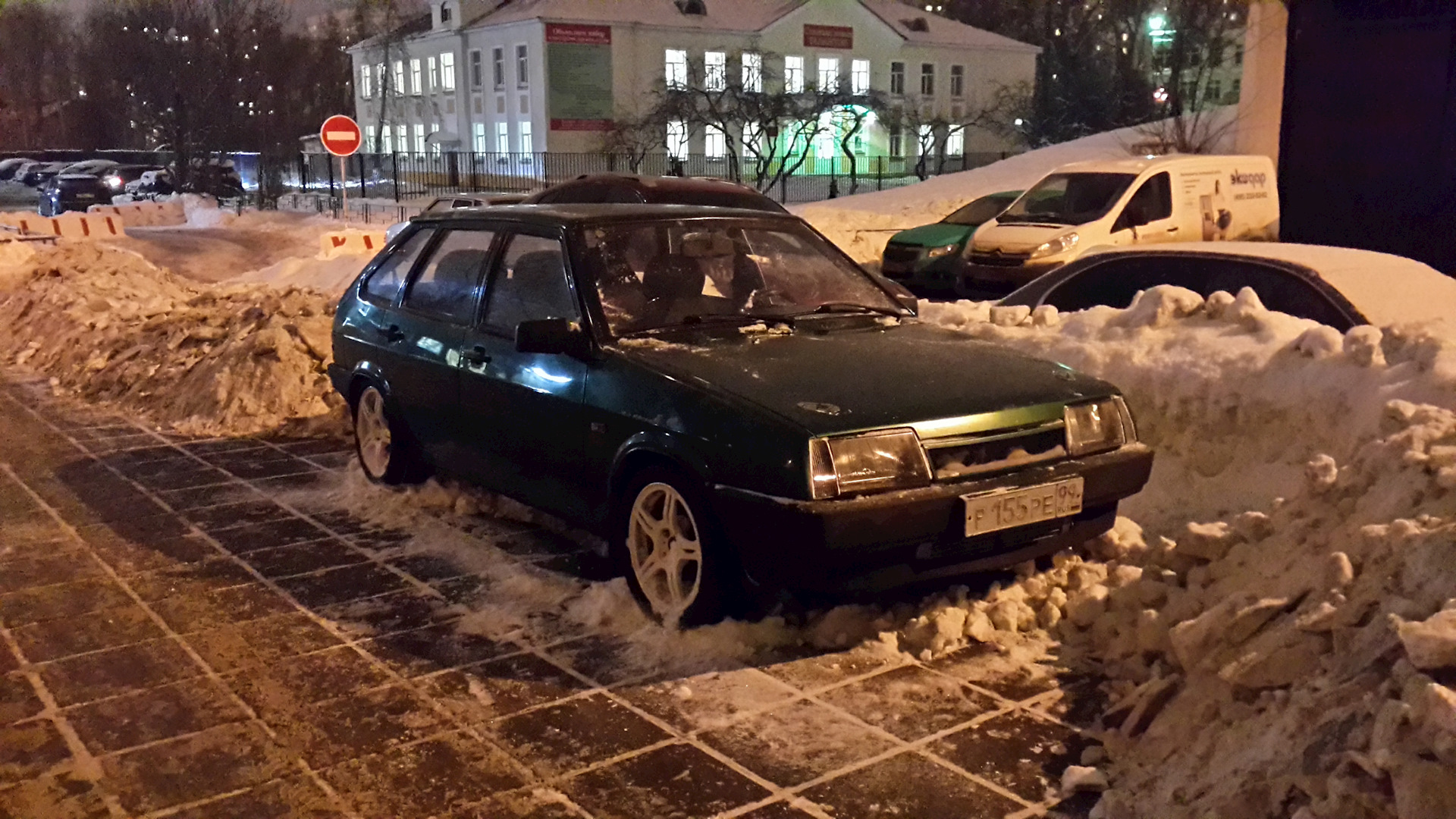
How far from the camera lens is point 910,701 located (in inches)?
162

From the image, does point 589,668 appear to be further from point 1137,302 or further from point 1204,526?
point 1137,302

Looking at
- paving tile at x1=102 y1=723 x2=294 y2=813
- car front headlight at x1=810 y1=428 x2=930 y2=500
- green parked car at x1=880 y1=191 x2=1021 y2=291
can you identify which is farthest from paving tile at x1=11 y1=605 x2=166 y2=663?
green parked car at x1=880 y1=191 x2=1021 y2=291

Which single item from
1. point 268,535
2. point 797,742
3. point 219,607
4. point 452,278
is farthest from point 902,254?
point 797,742

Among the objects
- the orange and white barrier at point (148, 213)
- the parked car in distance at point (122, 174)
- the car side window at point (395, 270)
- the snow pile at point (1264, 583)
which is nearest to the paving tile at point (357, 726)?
the snow pile at point (1264, 583)

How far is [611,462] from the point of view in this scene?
485 cm

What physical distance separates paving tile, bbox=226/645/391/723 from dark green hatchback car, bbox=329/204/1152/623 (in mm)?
1061

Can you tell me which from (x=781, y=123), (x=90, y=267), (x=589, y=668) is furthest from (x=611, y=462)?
(x=781, y=123)

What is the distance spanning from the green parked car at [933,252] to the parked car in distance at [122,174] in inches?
1239

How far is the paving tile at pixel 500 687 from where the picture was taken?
4.12 meters

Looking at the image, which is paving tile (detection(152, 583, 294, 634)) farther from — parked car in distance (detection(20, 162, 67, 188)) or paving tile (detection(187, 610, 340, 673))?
parked car in distance (detection(20, 162, 67, 188))

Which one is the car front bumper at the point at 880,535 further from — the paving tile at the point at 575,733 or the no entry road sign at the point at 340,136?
the no entry road sign at the point at 340,136

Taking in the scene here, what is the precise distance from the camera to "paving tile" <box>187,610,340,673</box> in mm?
4570

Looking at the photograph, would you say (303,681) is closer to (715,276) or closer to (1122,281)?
(715,276)

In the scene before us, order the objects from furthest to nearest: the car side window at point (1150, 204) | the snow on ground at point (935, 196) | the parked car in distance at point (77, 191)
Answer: the parked car in distance at point (77, 191) < the snow on ground at point (935, 196) < the car side window at point (1150, 204)
